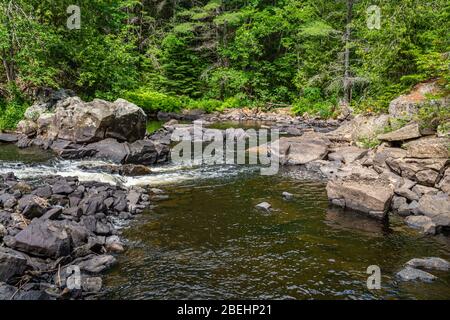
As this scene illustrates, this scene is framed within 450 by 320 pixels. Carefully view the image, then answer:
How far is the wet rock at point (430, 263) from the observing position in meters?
7.64

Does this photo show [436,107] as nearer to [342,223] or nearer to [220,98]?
[342,223]

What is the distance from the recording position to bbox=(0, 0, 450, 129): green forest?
1914 centimetres

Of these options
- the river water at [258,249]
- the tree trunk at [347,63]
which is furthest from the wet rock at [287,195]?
the tree trunk at [347,63]

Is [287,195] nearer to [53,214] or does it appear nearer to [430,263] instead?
[430,263]

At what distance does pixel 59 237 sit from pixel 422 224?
8.34m

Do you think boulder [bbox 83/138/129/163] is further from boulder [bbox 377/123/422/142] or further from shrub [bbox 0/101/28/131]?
boulder [bbox 377/123/422/142]

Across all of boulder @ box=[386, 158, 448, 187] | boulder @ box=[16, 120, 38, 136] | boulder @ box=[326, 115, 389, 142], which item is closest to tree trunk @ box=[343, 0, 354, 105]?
boulder @ box=[326, 115, 389, 142]

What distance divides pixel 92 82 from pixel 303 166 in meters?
16.3

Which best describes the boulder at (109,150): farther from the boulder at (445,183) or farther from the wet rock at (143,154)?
the boulder at (445,183)

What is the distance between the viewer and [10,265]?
6.43 m

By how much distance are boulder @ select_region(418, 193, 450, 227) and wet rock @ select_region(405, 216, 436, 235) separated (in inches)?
6.5

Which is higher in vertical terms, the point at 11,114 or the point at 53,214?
the point at 11,114

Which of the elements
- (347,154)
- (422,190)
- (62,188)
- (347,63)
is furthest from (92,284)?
(347,63)

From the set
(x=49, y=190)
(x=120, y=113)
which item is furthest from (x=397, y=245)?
(x=120, y=113)
